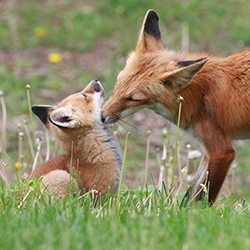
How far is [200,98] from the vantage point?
7660mm

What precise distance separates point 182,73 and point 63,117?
1693 millimetres

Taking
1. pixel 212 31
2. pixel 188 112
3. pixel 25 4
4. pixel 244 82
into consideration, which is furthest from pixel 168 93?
pixel 25 4

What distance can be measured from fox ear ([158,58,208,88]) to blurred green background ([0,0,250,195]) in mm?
6833

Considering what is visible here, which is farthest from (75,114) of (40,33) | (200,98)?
(40,33)

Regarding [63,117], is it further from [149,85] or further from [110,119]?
[149,85]

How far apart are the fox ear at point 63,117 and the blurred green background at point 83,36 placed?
596 cm

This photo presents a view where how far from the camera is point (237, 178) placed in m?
11.8

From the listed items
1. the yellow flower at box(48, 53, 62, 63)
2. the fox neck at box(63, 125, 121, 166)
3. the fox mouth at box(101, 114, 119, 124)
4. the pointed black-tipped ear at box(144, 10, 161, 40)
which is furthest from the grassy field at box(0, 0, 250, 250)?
the pointed black-tipped ear at box(144, 10, 161, 40)

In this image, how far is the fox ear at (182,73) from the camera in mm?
7074

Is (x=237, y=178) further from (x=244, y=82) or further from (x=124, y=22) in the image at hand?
(x=124, y=22)

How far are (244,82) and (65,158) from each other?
2394mm

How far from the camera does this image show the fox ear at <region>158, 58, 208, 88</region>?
7.07 metres

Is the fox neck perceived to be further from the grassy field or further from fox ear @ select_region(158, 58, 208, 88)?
fox ear @ select_region(158, 58, 208, 88)

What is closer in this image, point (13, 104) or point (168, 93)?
point (168, 93)
